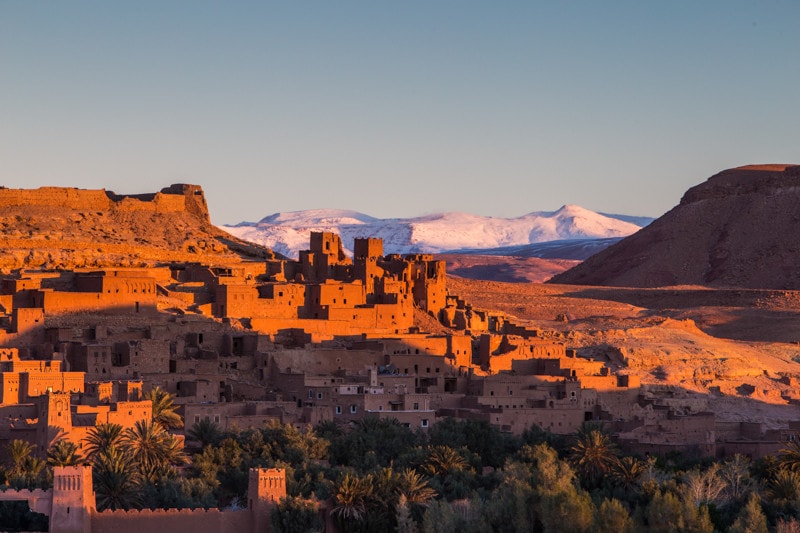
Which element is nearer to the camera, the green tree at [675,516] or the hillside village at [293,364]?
the green tree at [675,516]

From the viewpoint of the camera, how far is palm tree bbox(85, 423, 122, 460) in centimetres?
3978

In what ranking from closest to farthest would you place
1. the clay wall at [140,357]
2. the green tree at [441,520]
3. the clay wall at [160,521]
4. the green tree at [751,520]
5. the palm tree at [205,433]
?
the clay wall at [160,521] → the green tree at [441,520] → the green tree at [751,520] → the palm tree at [205,433] → the clay wall at [140,357]

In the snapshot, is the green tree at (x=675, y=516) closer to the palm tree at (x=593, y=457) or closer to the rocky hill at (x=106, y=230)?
the palm tree at (x=593, y=457)

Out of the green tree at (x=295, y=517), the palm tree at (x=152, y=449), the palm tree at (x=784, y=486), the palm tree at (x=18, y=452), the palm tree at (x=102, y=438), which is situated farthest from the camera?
the palm tree at (x=784, y=486)

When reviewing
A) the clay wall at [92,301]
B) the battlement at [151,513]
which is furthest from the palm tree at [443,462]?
the clay wall at [92,301]

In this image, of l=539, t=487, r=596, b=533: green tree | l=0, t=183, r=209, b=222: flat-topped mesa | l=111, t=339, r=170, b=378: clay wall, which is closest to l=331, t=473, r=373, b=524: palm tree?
l=539, t=487, r=596, b=533: green tree

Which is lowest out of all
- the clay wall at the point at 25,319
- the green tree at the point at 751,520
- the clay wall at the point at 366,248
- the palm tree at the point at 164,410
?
the green tree at the point at 751,520

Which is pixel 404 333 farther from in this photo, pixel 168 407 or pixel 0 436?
pixel 0 436

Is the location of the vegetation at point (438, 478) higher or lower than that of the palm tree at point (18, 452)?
lower

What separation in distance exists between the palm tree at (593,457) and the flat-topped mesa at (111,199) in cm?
2793

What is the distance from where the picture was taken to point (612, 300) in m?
91.6

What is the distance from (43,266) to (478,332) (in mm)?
14010

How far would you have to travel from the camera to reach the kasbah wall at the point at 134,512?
35094mm

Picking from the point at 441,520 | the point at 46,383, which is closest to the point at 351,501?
the point at 441,520
